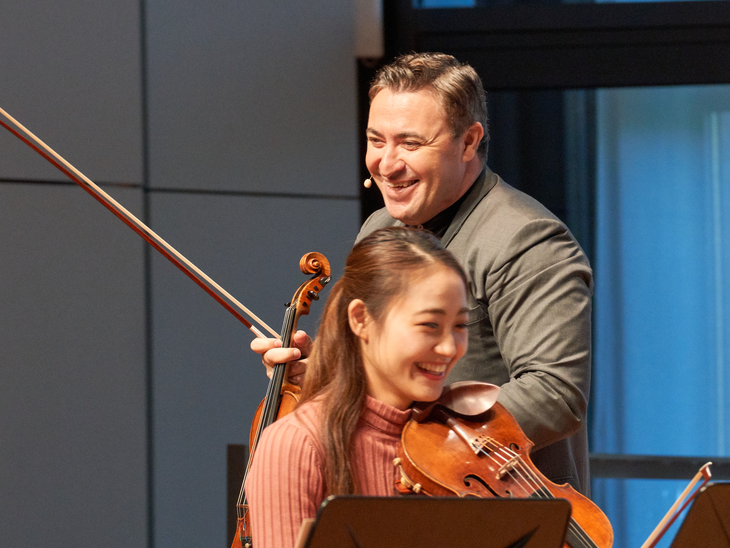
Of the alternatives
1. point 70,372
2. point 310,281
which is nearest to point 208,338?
point 70,372

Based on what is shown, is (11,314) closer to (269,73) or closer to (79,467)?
(79,467)

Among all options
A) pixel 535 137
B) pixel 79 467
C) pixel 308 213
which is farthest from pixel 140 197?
pixel 535 137

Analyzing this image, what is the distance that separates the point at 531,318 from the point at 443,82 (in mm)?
489

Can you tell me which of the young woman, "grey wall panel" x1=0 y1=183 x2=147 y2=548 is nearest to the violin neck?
the young woman

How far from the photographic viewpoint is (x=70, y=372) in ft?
8.84

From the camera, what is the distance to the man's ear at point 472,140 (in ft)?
5.63

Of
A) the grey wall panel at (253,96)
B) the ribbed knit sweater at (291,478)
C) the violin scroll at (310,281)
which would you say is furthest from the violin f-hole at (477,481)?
the grey wall panel at (253,96)

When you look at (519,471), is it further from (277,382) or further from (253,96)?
(253,96)

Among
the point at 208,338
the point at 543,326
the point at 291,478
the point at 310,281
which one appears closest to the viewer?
the point at 291,478

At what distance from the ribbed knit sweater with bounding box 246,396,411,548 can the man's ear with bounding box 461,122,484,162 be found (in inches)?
27.0

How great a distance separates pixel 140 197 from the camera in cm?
285

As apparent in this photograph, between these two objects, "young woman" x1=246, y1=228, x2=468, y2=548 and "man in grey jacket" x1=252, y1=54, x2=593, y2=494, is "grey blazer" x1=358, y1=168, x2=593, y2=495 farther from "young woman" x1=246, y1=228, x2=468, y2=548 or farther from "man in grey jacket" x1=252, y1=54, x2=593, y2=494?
"young woman" x1=246, y1=228, x2=468, y2=548

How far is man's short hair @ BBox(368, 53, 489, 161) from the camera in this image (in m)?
1.68

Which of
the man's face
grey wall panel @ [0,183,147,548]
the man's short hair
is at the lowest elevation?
grey wall panel @ [0,183,147,548]
